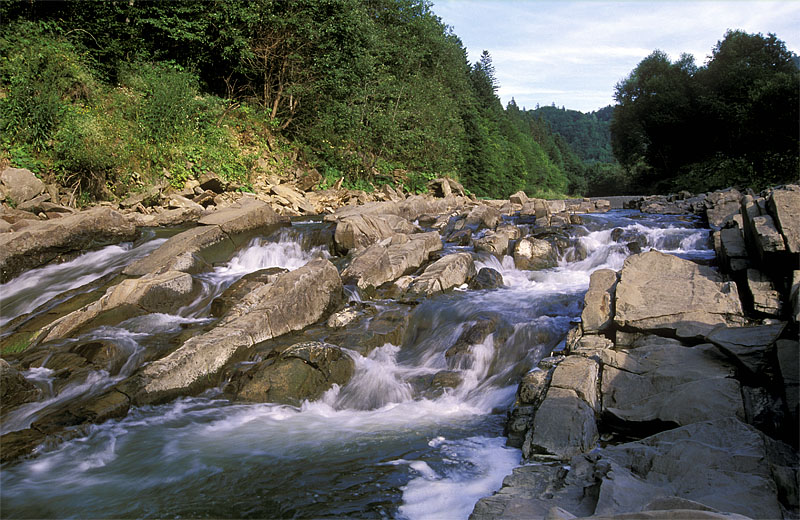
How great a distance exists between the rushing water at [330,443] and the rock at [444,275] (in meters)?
0.48

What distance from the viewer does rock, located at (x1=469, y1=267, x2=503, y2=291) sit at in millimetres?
9539

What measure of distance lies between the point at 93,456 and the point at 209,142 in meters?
14.2

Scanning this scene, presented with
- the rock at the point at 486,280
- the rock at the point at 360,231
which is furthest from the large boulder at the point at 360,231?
the rock at the point at 486,280

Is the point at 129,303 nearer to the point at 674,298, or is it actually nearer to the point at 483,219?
the point at 674,298

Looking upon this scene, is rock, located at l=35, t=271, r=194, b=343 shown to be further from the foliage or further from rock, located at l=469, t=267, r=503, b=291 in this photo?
the foliage

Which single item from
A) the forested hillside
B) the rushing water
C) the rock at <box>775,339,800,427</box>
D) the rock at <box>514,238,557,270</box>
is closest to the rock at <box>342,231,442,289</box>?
the rushing water

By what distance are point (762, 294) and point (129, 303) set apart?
9.24 m

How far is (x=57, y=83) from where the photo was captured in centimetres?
1423

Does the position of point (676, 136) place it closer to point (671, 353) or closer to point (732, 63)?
point (732, 63)

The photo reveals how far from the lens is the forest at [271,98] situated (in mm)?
13617

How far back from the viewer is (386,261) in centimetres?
984

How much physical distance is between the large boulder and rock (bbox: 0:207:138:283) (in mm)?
4939

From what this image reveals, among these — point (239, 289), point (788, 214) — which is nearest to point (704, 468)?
point (788, 214)

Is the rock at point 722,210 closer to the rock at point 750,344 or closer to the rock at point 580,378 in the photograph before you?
the rock at point 750,344
